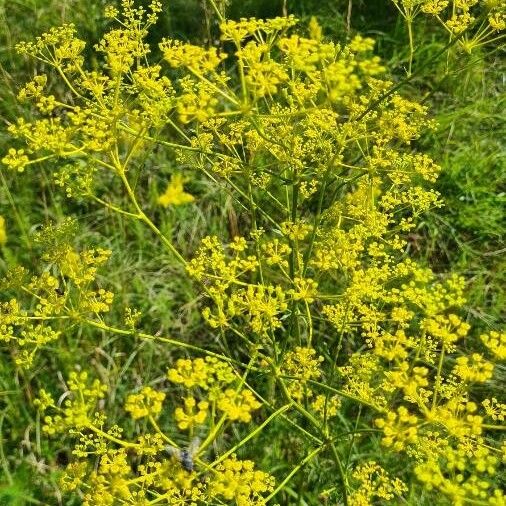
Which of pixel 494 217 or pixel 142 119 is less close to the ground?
pixel 142 119

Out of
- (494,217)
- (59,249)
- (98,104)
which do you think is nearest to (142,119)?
(98,104)

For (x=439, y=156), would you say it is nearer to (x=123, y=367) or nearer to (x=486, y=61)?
(x=486, y=61)

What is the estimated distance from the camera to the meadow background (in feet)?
11.7

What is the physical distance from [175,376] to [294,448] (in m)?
1.99

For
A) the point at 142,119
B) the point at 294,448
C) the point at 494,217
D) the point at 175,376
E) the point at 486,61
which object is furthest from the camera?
the point at 486,61

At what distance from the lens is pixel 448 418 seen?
160 cm

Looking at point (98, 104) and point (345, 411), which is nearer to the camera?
point (98, 104)

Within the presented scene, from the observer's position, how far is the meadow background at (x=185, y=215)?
3555mm

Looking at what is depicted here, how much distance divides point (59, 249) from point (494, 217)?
2760 millimetres

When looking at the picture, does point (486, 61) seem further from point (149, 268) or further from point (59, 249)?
point (59, 249)

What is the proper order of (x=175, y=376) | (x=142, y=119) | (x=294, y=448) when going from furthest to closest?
1. (x=294, y=448)
2. (x=142, y=119)
3. (x=175, y=376)

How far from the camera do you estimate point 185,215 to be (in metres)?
4.10

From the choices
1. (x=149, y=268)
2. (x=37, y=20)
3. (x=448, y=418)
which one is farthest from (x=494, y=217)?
(x=37, y=20)

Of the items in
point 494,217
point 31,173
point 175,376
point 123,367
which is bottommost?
point 123,367
